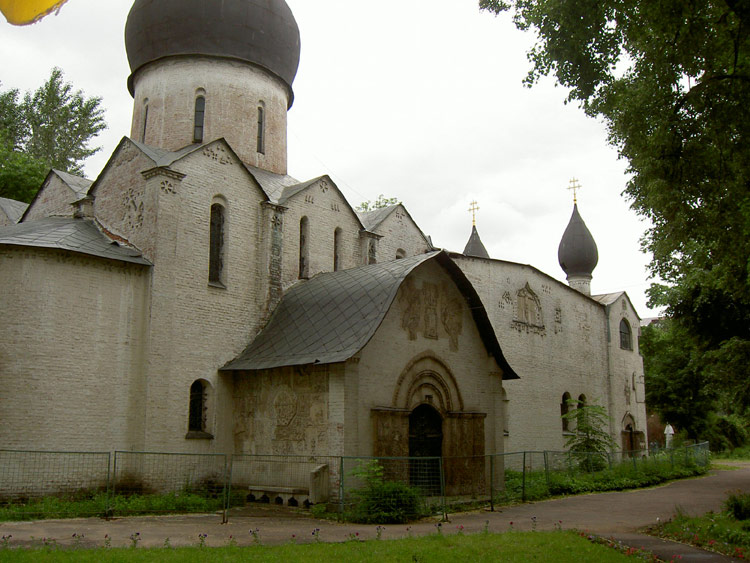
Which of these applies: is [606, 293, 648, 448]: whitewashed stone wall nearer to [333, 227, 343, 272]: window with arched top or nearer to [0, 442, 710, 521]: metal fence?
[0, 442, 710, 521]: metal fence

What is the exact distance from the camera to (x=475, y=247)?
3606 centimetres

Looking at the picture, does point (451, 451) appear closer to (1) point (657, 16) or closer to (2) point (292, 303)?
(2) point (292, 303)

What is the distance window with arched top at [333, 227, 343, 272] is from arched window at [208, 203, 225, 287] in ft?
11.8

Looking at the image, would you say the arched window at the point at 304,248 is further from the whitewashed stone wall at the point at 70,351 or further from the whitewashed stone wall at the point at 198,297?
the whitewashed stone wall at the point at 70,351

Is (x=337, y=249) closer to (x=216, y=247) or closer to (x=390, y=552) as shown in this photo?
(x=216, y=247)

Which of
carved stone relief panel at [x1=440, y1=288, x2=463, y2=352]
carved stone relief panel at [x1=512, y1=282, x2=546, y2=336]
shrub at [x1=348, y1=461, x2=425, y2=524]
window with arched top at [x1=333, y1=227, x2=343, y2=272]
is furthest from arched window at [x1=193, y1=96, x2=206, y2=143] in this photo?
carved stone relief panel at [x1=512, y1=282, x2=546, y2=336]

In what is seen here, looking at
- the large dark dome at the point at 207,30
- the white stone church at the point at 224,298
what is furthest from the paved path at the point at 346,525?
the large dark dome at the point at 207,30

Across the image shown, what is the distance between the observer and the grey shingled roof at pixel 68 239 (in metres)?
14.6

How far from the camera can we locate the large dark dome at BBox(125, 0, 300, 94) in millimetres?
20250

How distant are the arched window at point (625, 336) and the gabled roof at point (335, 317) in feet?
49.0

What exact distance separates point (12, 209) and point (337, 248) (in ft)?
29.9

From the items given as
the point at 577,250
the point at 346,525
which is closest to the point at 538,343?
the point at 577,250

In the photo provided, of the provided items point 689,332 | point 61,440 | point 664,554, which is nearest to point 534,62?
point 664,554

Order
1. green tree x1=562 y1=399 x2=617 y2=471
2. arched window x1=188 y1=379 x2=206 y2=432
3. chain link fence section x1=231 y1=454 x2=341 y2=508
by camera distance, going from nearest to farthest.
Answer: chain link fence section x1=231 y1=454 x2=341 y2=508
arched window x1=188 y1=379 x2=206 y2=432
green tree x1=562 y1=399 x2=617 y2=471
